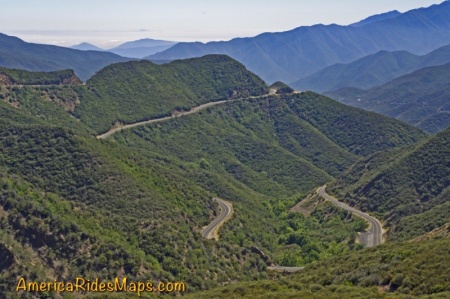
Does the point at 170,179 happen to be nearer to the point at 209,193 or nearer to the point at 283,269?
the point at 209,193

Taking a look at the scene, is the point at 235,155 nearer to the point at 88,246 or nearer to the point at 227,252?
the point at 227,252

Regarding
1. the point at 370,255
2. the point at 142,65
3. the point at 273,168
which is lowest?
the point at 273,168

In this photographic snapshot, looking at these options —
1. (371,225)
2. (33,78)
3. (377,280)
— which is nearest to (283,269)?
(371,225)

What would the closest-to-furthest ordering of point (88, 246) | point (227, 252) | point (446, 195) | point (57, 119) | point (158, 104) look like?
1. point (88, 246)
2. point (227, 252)
3. point (446, 195)
4. point (57, 119)
5. point (158, 104)

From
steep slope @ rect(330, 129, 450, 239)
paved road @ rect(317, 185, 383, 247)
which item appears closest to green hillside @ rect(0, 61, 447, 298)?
paved road @ rect(317, 185, 383, 247)

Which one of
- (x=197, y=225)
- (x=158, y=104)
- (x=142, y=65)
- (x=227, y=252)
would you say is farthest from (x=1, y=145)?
(x=142, y=65)

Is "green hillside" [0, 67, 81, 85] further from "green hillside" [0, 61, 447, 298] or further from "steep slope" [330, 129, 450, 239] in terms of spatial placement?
"steep slope" [330, 129, 450, 239]
